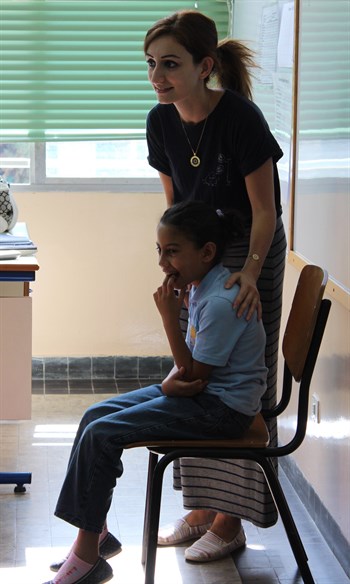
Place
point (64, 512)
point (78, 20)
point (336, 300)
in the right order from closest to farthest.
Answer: point (64, 512) < point (336, 300) < point (78, 20)

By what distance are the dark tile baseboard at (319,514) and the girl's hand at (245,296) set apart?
703 millimetres

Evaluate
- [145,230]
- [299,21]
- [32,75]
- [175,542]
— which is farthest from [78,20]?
[175,542]

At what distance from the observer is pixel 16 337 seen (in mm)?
2912

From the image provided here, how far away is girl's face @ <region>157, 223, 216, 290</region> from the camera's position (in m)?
2.30

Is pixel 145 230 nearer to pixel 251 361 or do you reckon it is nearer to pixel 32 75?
pixel 32 75

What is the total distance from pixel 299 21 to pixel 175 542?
1569 millimetres

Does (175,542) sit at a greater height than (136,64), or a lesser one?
lesser

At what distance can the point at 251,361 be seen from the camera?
2.32m

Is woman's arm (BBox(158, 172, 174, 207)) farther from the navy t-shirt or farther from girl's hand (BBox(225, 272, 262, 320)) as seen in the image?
girl's hand (BBox(225, 272, 262, 320))

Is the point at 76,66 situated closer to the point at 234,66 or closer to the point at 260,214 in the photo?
the point at 234,66

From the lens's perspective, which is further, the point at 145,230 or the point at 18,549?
the point at 145,230

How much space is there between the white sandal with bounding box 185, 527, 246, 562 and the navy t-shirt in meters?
0.87

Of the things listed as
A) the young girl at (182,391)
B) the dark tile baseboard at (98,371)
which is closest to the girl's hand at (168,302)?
the young girl at (182,391)

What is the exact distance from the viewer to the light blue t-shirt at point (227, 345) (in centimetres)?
226
